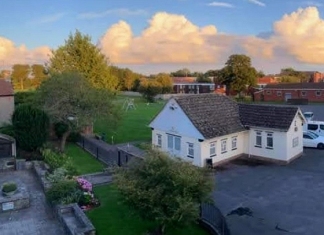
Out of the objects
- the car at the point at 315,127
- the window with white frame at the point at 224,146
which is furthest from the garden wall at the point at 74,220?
the car at the point at 315,127

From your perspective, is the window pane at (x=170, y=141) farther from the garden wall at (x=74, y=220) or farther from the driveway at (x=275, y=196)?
the garden wall at (x=74, y=220)

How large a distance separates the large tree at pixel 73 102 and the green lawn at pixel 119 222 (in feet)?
39.5

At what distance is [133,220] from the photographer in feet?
51.2

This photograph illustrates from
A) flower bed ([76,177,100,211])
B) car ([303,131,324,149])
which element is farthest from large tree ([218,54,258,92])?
flower bed ([76,177,100,211])

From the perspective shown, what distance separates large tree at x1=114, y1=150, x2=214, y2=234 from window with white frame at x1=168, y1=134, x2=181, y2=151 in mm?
13219

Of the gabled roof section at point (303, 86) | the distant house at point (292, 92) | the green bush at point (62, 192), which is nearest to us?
the green bush at point (62, 192)

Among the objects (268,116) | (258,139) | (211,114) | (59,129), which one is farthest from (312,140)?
(59,129)

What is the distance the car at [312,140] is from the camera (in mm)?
30500

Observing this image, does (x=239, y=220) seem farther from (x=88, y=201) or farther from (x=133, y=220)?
(x=88, y=201)

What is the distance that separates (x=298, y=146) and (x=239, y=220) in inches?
559

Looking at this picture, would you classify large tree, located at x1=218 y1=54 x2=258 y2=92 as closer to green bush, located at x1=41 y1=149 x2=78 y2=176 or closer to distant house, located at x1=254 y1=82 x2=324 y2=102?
distant house, located at x1=254 y1=82 x2=324 y2=102

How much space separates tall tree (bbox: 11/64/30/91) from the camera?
102 m

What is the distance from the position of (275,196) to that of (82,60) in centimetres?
2640

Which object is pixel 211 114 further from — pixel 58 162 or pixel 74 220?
pixel 74 220
